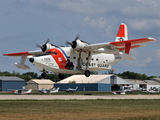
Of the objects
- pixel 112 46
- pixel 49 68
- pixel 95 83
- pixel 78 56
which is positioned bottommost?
pixel 95 83

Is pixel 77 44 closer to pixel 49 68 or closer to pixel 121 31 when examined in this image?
pixel 49 68

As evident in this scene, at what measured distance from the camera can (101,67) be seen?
41281 millimetres

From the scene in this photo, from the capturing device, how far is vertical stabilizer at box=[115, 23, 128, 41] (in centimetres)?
4484

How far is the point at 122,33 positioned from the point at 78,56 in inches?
411

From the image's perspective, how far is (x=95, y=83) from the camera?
99.2 m

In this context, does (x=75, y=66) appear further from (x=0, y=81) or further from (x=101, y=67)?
(x=0, y=81)

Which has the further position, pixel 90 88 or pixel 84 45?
pixel 90 88

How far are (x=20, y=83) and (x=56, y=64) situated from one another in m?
72.8

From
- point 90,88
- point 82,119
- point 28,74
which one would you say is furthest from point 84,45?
point 28,74

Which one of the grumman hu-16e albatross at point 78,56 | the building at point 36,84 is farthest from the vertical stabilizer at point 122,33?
the building at point 36,84

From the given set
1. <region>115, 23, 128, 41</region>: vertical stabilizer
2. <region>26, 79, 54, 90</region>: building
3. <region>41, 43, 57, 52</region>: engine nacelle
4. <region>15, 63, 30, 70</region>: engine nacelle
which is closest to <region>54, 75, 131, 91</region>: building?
<region>26, 79, 54, 90</region>: building

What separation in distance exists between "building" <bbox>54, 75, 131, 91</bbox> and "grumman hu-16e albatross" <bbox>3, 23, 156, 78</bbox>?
58.0 m

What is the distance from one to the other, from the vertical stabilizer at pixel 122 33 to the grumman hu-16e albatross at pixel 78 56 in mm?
4912

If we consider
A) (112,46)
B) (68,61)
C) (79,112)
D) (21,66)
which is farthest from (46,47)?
(79,112)
